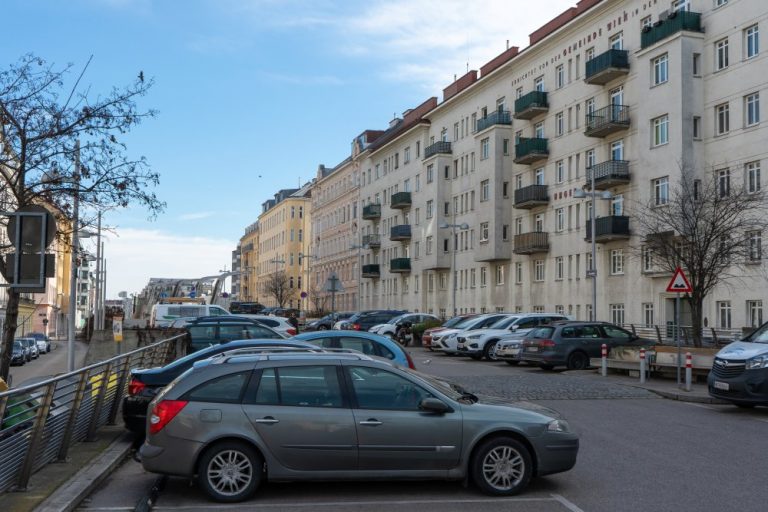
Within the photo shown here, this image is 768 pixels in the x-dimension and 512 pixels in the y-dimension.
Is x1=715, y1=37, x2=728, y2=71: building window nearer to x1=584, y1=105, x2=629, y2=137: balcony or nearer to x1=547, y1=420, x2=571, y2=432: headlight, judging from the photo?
x1=584, y1=105, x2=629, y2=137: balcony

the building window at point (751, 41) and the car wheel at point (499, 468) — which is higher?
the building window at point (751, 41)

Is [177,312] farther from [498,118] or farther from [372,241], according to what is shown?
[372,241]

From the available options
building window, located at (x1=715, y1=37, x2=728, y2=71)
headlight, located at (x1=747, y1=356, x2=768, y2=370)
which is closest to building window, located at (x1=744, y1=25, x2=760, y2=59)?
building window, located at (x1=715, y1=37, x2=728, y2=71)

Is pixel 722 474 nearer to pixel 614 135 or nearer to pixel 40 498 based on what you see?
pixel 40 498

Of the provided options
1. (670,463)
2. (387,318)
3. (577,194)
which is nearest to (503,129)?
(387,318)

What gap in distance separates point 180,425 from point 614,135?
42.3 meters

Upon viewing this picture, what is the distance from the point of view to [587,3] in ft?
167

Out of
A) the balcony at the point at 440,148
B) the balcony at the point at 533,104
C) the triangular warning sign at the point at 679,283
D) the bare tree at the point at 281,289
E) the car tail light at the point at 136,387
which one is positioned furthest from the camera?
the bare tree at the point at 281,289

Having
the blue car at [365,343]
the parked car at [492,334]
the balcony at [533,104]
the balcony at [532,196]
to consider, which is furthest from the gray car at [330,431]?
the balcony at [533,104]

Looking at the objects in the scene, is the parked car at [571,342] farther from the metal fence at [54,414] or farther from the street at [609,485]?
the metal fence at [54,414]

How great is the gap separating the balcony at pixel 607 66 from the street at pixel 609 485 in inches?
1312

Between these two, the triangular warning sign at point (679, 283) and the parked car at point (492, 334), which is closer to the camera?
the triangular warning sign at point (679, 283)

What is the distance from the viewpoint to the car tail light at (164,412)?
887 centimetres

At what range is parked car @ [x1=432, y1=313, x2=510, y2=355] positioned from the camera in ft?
122
